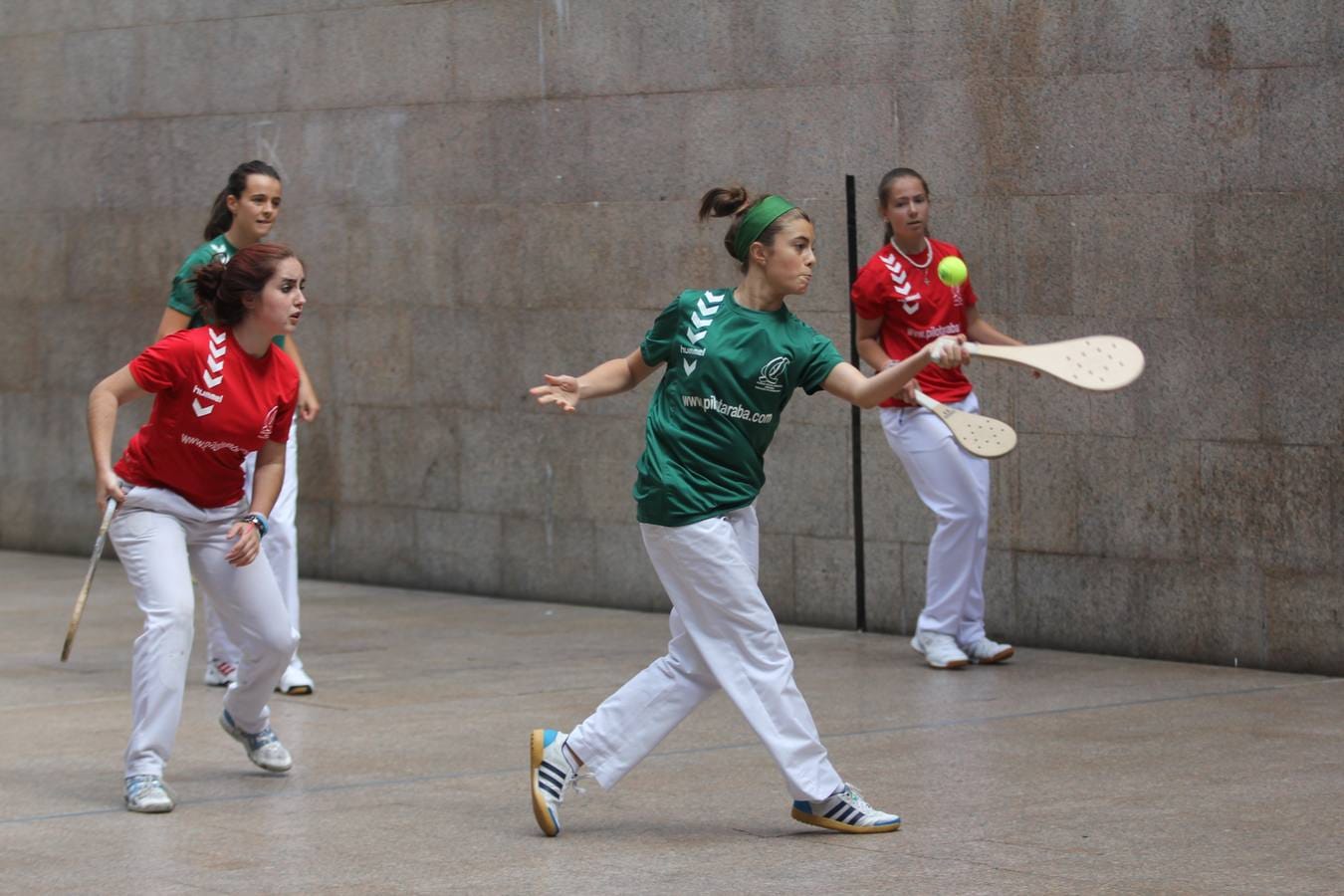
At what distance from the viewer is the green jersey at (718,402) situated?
19.9 ft

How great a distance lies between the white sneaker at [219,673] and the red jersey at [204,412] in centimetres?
218

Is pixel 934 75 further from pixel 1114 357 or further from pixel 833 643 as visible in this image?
pixel 1114 357

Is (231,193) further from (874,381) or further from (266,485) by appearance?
(874,381)

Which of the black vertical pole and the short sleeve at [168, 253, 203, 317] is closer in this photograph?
the short sleeve at [168, 253, 203, 317]

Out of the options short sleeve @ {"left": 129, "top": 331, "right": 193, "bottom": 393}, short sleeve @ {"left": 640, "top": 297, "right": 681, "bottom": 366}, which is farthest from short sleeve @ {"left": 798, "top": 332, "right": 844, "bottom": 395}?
short sleeve @ {"left": 129, "top": 331, "right": 193, "bottom": 393}

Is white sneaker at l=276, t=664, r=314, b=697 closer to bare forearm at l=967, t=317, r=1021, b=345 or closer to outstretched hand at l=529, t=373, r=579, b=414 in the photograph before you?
outstretched hand at l=529, t=373, r=579, b=414

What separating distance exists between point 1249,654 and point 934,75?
2859 mm

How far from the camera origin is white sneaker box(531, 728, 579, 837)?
5996 mm

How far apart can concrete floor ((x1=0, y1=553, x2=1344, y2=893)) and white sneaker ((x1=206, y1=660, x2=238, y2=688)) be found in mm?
80

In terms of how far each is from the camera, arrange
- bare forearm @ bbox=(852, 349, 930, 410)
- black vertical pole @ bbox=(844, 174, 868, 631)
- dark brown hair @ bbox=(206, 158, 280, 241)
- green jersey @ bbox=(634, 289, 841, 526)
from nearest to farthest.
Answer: bare forearm @ bbox=(852, 349, 930, 410) → green jersey @ bbox=(634, 289, 841, 526) → dark brown hair @ bbox=(206, 158, 280, 241) → black vertical pole @ bbox=(844, 174, 868, 631)

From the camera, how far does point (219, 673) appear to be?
8.83m

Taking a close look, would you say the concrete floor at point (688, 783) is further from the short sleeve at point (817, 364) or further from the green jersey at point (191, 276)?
the green jersey at point (191, 276)

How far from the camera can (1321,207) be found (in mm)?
8586

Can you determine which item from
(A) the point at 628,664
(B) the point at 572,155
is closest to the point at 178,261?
(B) the point at 572,155
